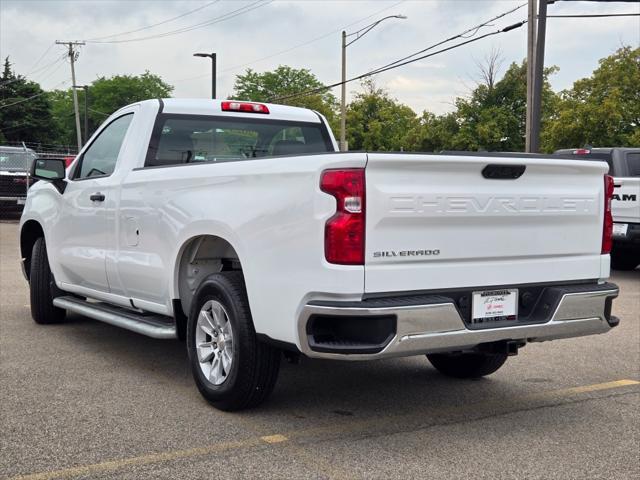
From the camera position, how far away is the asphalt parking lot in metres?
3.92

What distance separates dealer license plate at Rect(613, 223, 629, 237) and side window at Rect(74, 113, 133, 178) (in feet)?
29.0

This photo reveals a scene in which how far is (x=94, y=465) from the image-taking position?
387 centimetres

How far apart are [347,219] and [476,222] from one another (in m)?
0.80

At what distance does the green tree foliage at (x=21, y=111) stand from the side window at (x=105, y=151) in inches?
3390

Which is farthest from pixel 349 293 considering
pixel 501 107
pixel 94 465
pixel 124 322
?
pixel 501 107

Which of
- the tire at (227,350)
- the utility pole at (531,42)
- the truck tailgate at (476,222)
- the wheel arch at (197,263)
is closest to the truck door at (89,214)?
the wheel arch at (197,263)

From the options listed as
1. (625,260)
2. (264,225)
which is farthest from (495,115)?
(264,225)

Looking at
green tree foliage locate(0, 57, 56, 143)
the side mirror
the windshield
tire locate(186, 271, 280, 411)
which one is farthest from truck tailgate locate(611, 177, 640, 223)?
green tree foliage locate(0, 57, 56, 143)

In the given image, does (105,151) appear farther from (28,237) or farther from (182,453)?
(182,453)

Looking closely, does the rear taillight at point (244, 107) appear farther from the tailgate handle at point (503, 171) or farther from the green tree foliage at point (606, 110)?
the green tree foliage at point (606, 110)

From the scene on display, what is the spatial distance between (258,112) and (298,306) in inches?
112

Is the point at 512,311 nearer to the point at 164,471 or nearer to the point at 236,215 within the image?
the point at 236,215

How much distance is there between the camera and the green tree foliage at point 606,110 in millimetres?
37406

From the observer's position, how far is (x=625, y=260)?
1388 centimetres
